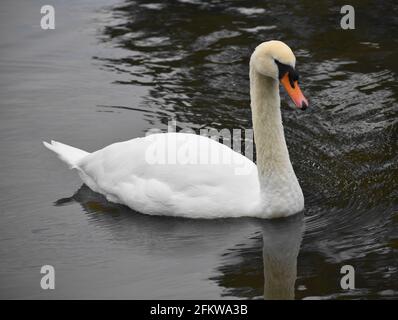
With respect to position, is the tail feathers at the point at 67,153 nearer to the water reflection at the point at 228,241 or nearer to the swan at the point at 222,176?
the water reflection at the point at 228,241

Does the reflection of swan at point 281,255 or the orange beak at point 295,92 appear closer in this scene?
the reflection of swan at point 281,255

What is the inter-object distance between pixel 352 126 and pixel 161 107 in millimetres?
2250

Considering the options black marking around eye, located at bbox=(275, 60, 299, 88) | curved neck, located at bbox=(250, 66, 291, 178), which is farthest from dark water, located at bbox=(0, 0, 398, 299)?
black marking around eye, located at bbox=(275, 60, 299, 88)

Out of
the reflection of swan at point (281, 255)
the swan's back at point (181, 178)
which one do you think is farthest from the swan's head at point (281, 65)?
the reflection of swan at point (281, 255)

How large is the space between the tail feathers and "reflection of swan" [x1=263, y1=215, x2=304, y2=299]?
216cm

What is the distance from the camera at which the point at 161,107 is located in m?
11.0

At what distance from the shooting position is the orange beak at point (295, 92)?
307 inches

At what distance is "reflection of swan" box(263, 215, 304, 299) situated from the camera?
24.1 ft

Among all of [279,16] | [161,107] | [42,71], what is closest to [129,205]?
[161,107]

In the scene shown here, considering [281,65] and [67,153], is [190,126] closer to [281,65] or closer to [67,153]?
[67,153]

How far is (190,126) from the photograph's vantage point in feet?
34.2

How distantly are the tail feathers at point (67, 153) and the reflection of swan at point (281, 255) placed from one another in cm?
216

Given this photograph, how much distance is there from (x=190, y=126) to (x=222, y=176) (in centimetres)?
212

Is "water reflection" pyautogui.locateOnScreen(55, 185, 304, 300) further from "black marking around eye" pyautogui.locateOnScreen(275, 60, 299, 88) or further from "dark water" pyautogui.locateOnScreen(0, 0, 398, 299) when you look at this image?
"black marking around eye" pyautogui.locateOnScreen(275, 60, 299, 88)
